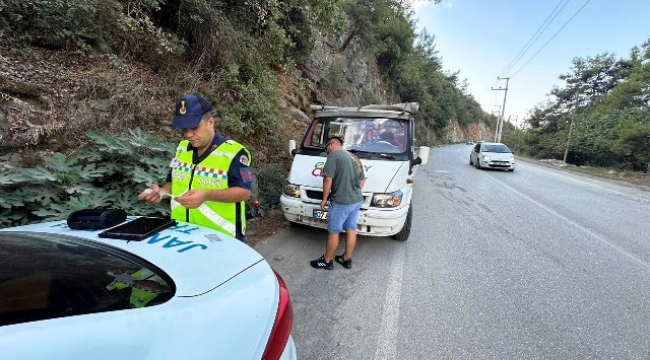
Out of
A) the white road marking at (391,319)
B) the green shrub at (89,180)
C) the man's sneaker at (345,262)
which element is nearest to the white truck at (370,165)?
the man's sneaker at (345,262)

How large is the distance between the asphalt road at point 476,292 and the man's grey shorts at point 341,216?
0.52m

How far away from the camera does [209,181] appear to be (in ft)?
6.51

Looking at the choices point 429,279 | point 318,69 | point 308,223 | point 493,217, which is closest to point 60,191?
point 308,223

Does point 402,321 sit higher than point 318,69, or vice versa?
point 318,69

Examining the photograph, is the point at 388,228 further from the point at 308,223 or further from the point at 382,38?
the point at 382,38

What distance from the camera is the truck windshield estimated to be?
4.99 meters

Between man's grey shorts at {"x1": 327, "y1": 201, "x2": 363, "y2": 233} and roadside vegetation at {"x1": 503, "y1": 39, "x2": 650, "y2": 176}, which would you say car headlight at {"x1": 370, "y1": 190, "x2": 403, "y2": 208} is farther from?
roadside vegetation at {"x1": 503, "y1": 39, "x2": 650, "y2": 176}

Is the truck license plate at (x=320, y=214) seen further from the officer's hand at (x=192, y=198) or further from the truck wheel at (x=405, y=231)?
the officer's hand at (x=192, y=198)

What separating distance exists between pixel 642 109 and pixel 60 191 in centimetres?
3602

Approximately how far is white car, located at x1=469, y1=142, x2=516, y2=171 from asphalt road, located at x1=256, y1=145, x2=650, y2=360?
927 cm

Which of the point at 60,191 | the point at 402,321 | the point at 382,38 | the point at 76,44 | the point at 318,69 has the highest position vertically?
the point at 382,38

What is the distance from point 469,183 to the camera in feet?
36.7

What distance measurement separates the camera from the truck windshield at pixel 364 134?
499 centimetres

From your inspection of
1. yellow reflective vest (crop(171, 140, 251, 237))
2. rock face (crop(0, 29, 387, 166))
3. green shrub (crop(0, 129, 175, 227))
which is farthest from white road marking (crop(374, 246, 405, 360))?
rock face (crop(0, 29, 387, 166))
